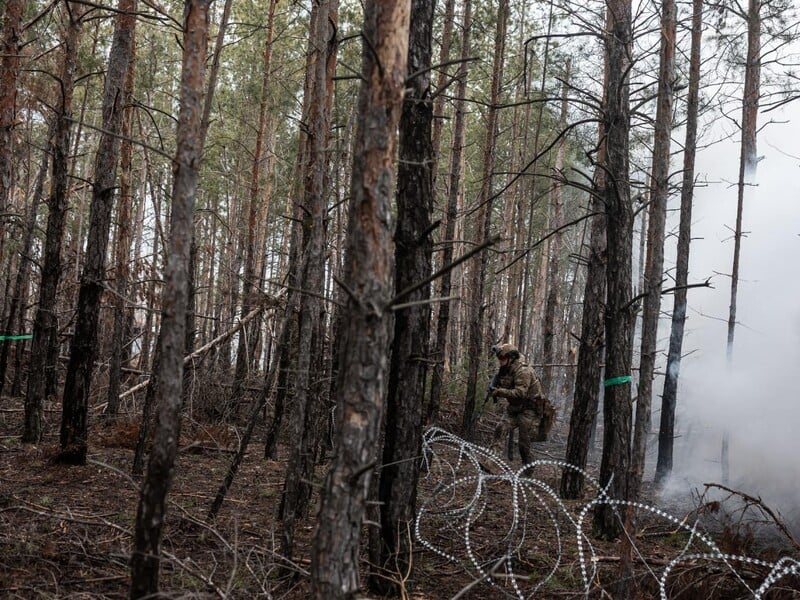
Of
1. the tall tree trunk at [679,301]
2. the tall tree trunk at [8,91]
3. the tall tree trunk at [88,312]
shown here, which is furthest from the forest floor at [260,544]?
the tall tree trunk at [679,301]

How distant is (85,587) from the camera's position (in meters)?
4.45

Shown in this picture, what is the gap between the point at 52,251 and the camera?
8.24 metres

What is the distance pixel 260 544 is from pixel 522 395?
5.60 metres

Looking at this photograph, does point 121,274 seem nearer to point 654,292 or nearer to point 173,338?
point 173,338

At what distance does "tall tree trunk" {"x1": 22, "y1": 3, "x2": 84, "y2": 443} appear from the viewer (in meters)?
7.88

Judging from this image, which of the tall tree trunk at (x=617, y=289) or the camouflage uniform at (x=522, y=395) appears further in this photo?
the camouflage uniform at (x=522, y=395)

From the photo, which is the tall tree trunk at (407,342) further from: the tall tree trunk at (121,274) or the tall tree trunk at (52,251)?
the tall tree trunk at (121,274)

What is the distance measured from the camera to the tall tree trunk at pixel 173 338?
10.8ft

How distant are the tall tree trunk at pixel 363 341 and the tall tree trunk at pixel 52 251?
6230 mm

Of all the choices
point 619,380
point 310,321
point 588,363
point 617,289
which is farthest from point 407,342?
point 588,363

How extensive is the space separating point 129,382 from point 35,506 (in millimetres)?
7281

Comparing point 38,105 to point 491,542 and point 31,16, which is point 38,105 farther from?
point 491,542

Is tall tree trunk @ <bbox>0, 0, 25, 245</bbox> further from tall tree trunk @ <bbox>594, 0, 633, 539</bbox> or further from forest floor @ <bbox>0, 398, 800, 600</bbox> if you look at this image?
tall tree trunk @ <bbox>594, 0, 633, 539</bbox>

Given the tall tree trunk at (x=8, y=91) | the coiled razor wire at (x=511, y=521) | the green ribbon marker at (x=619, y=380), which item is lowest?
the coiled razor wire at (x=511, y=521)
